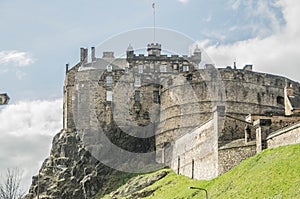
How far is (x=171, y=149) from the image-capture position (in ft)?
232

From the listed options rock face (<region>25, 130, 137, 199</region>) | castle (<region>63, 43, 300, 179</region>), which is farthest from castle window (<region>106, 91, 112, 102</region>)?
rock face (<region>25, 130, 137, 199</region>)

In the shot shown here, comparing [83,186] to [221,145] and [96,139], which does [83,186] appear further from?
[221,145]

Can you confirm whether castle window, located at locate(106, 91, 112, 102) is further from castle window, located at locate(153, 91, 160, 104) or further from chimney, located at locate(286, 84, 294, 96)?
chimney, located at locate(286, 84, 294, 96)

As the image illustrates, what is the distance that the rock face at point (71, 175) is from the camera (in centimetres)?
7288

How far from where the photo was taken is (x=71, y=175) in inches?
2960

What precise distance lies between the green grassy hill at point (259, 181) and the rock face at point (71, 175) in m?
12.7

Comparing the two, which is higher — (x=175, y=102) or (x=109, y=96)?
(x=109, y=96)

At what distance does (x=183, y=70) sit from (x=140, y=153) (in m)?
12.2

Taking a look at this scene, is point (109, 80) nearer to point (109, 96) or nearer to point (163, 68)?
point (109, 96)

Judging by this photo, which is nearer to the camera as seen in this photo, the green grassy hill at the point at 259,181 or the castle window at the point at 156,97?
the green grassy hill at the point at 259,181

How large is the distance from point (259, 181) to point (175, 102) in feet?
105

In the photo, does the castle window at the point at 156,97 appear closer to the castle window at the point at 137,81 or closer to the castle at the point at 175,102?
Result: the castle at the point at 175,102

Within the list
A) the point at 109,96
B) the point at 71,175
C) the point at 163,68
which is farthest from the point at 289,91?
the point at 71,175


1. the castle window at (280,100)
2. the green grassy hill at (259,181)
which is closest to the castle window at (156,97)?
the castle window at (280,100)
